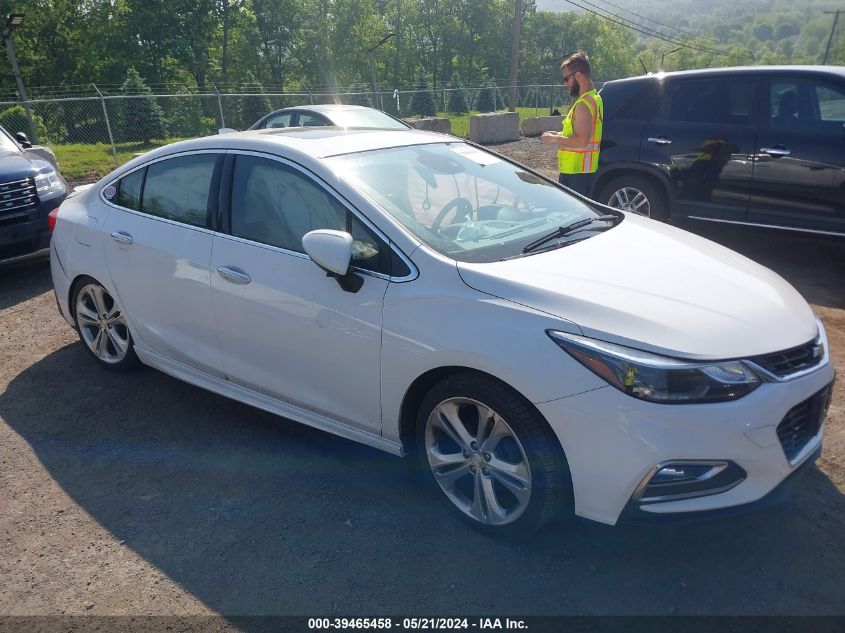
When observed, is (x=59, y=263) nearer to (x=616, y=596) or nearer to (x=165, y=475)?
(x=165, y=475)

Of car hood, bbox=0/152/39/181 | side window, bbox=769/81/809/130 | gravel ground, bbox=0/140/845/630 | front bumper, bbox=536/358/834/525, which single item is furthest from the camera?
car hood, bbox=0/152/39/181

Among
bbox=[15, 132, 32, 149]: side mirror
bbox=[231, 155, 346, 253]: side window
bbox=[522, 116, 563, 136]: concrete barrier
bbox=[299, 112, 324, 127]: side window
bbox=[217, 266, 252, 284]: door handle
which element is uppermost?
bbox=[231, 155, 346, 253]: side window

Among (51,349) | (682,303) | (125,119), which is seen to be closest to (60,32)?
(125,119)

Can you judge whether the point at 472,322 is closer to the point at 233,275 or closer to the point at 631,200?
the point at 233,275

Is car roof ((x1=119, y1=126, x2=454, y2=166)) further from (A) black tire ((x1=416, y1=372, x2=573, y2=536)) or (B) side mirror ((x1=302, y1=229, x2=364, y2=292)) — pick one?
(A) black tire ((x1=416, y1=372, x2=573, y2=536))

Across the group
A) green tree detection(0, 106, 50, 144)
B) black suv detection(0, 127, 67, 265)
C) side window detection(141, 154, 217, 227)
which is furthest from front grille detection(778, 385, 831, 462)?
green tree detection(0, 106, 50, 144)

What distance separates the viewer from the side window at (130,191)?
13.8ft

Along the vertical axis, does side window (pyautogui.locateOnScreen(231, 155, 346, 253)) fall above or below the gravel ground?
above

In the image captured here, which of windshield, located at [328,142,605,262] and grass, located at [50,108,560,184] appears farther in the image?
grass, located at [50,108,560,184]

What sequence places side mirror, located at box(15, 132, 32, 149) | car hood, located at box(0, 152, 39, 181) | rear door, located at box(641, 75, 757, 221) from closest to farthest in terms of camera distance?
rear door, located at box(641, 75, 757, 221) → car hood, located at box(0, 152, 39, 181) → side mirror, located at box(15, 132, 32, 149)

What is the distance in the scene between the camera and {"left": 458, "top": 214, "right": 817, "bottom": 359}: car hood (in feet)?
8.21

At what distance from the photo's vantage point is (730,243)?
7316mm

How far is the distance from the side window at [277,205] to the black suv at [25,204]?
418 cm

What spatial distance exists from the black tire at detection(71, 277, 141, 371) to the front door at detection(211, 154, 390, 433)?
119 cm
